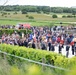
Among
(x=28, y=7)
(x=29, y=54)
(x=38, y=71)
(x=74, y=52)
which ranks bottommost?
(x=28, y=7)

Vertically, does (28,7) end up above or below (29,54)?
below

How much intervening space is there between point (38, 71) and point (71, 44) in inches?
752

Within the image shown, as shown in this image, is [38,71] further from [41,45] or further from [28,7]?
[28,7]

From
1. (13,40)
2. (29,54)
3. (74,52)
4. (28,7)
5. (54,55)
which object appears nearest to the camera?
(54,55)

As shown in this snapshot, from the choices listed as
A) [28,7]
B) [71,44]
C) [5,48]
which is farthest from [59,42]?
[28,7]

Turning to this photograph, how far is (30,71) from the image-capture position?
224 centimetres

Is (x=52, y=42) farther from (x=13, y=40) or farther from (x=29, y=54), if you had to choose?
(x=29, y=54)

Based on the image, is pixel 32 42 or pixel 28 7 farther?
pixel 28 7

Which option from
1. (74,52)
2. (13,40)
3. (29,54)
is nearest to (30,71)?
(29,54)

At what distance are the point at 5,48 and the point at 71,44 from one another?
274 inches

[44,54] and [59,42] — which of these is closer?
[44,54]

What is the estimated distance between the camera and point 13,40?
895 inches

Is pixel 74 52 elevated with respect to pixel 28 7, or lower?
elevated

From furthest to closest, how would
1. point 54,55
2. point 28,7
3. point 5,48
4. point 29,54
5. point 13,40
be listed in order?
point 28,7 < point 13,40 < point 5,48 < point 29,54 < point 54,55
